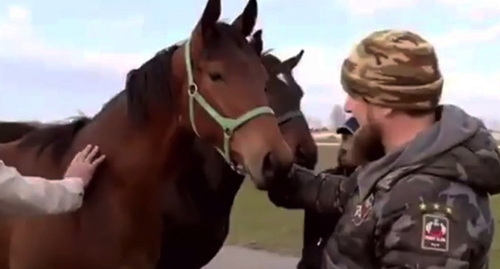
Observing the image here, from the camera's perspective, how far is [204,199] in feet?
17.5

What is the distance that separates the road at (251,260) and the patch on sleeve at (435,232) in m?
7.25

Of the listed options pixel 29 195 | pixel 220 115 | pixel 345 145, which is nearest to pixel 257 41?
pixel 220 115

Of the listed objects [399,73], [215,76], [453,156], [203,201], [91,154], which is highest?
[399,73]

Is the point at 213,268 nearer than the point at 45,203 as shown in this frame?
No

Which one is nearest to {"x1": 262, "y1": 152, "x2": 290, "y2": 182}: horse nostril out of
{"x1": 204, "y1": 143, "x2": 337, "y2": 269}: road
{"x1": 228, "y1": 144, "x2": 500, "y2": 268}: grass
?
{"x1": 228, "y1": 144, "x2": 500, "y2": 268}: grass

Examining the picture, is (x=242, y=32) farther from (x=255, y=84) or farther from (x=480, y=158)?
(x=480, y=158)

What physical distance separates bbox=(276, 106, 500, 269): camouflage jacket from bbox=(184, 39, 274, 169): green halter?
4.70 feet

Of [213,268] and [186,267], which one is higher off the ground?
[186,267]

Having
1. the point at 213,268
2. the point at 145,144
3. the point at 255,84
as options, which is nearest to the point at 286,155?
the point at 255,84

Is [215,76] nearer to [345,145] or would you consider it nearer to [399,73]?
[345,145]

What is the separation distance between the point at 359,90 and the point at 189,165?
9.64ft

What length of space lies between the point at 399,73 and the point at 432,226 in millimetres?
418

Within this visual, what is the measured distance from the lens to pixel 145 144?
13.5 ft

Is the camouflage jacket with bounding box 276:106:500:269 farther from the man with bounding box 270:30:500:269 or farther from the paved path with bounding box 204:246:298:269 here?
the paved path with bounding box 204:246:298:269
